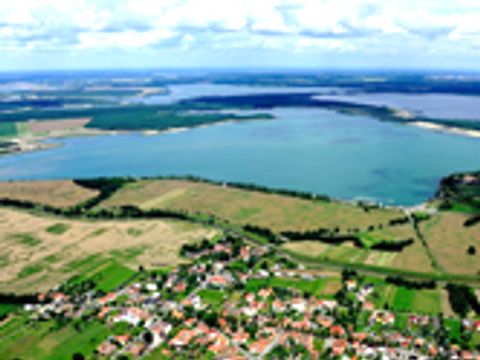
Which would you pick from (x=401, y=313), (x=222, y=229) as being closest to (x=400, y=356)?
(x=401, y=313)

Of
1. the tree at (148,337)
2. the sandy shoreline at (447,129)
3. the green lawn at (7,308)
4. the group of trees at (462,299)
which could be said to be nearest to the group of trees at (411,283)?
the group of trees at (462,299)

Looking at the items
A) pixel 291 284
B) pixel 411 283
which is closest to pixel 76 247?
pixel 291 284

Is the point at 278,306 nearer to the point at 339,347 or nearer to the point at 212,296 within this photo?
the point at 212,296

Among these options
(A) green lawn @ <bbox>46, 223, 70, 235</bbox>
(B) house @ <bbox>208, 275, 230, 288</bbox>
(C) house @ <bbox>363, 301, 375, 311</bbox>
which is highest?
(A) green lawn @ <bbox>46, 223, 70, 235</bbox>

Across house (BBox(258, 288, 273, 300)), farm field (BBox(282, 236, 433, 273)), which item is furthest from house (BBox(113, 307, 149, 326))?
farm field (BBox(282, 236, 433, 273))

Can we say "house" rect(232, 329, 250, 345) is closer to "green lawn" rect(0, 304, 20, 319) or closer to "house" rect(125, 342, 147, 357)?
"house" rect(125, 342, 147, 357)
